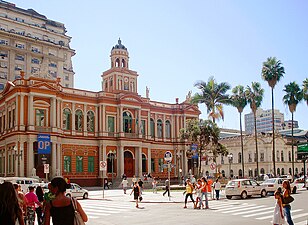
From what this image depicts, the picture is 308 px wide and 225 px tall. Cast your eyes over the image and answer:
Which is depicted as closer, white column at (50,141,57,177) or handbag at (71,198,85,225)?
handbag at (71,198,85,225)

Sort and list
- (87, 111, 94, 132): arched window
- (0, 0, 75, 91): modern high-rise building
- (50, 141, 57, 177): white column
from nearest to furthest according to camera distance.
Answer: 1. (50, 141, 57, 177): white column
2. (87, 111, 94, 132): arched window
3. (0, 0, 75, 91): modern high-rise building

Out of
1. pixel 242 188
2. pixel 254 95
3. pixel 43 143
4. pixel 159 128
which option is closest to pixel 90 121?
pixel 43 143

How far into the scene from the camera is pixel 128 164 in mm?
57656

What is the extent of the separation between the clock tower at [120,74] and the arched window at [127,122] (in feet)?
21.4

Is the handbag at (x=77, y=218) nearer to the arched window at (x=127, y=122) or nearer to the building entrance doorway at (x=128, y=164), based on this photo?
the building entrance doorway at (x=128, y=164)

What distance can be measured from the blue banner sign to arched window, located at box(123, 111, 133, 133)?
13.3 meters

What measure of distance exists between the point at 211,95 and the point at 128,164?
16567mm

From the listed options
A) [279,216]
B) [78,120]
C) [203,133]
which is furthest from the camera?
[78,120]

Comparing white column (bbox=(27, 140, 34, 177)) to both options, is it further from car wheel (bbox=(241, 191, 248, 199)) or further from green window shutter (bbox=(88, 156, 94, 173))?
car wheel (bbox=(241, 191, 248, 199))

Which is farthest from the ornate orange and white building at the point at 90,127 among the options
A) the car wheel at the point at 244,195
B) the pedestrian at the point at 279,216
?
the pedestrian at the point at 279,216

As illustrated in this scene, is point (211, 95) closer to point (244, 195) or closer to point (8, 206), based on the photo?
point (244, 195)

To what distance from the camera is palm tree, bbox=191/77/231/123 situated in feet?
160

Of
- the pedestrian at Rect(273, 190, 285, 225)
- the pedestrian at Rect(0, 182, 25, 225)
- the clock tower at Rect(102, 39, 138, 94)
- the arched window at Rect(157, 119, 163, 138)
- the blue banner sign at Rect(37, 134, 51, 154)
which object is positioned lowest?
the pedestrian at Rect(273, 190, 285, 225)

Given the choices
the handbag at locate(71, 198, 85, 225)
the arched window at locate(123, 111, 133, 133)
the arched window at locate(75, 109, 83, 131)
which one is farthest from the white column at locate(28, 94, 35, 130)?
the handbag at locate(71, 198, 85, 225)
